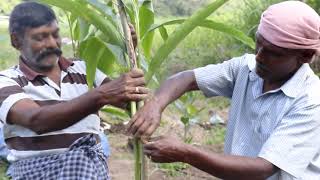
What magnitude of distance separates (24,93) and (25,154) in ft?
0.75

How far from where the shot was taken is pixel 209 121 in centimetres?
494

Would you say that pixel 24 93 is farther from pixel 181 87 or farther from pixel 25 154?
pixel 181 87

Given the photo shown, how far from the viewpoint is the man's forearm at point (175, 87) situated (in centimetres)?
185

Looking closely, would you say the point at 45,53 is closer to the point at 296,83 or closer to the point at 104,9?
the point at 104,9

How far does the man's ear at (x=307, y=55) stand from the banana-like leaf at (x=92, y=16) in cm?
57

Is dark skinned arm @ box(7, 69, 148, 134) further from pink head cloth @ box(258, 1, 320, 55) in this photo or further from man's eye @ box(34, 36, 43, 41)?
pink head cloth @ box(258, 1, 320, 55)

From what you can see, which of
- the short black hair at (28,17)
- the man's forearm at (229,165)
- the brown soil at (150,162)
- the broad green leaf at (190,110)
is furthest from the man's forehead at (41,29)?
the broad green leaf at (190,110)

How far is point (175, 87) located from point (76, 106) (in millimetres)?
373

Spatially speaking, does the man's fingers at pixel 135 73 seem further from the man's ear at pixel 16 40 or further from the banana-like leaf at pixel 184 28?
the man's ear at pixel 16 40

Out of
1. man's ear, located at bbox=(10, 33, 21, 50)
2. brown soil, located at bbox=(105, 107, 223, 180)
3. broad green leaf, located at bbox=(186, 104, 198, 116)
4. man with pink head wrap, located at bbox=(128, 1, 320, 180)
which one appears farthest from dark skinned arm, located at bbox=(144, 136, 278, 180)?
broad green leaf, located at bbox=(186, 104, 198, 116)

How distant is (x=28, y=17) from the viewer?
2.04 meters

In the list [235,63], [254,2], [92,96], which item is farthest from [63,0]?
[254,2]

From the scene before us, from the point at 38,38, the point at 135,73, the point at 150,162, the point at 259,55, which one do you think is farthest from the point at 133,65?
the point at 150,162

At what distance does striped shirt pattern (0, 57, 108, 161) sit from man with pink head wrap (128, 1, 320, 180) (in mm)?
410
